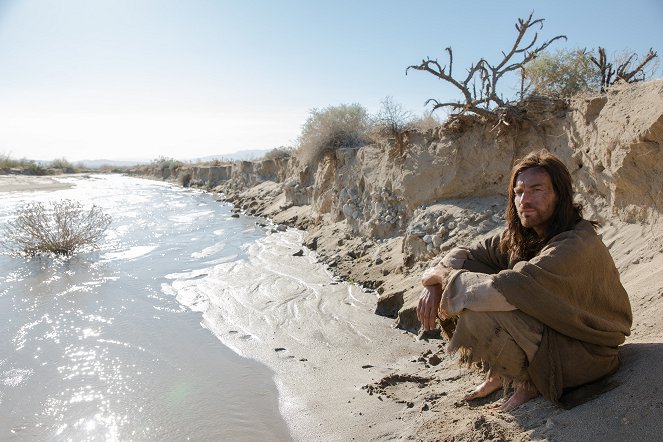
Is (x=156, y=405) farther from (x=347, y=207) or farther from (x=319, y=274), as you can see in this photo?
(x=347, y=207)

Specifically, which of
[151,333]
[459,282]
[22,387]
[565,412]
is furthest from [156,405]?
[565,412]

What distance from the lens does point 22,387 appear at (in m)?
3.87

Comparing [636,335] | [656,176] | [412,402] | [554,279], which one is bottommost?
[412,402]

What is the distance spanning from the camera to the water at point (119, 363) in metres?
3.26

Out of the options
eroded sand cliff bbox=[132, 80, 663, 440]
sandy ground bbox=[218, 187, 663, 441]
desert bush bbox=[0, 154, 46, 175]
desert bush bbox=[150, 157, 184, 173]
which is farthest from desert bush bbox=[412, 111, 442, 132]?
desert bush bbox=[0, 154, 46, 175]

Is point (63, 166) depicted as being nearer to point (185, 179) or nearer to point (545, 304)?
point (185, 179)

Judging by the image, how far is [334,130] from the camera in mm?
11539

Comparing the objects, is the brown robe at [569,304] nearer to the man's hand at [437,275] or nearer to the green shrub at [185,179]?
the man's hand at [437,275]

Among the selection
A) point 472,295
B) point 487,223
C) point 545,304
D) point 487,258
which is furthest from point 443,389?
point 487,223

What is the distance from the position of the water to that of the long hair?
77.4 inches

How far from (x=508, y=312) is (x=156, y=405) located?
2.72 meters

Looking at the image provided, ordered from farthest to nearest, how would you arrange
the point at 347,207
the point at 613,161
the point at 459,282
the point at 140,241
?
the point at 140,241
the point at 347,207
the point at 613,161
the point at 459,282

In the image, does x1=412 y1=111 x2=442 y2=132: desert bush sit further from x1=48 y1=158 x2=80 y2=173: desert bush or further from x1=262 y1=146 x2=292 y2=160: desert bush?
x1=48 y1=158 x2=80 y2=173: desert bush

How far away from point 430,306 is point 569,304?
72 cm
